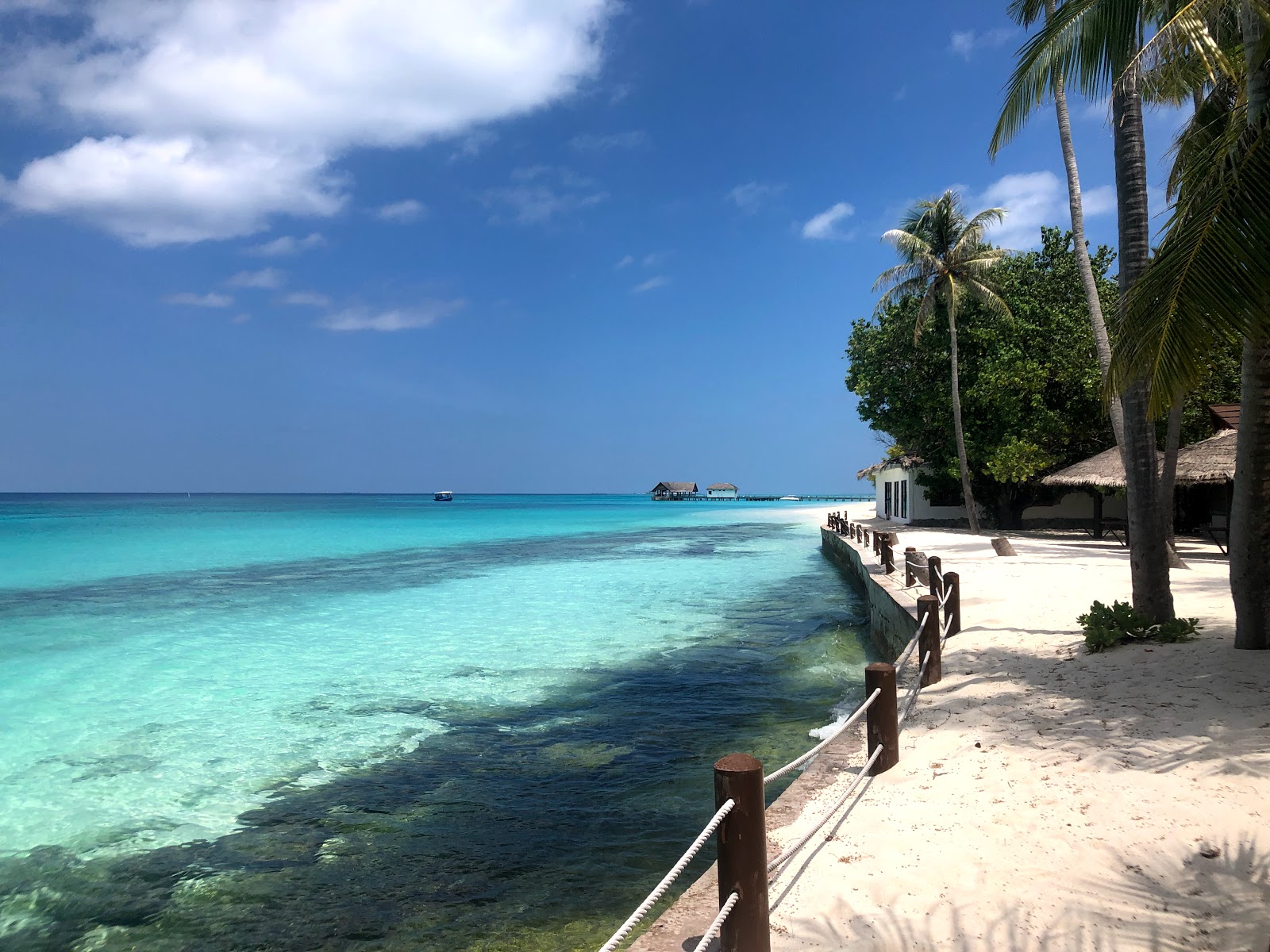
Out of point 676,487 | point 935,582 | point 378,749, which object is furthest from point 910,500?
point 676,487

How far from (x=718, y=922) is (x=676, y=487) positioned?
129094 mm

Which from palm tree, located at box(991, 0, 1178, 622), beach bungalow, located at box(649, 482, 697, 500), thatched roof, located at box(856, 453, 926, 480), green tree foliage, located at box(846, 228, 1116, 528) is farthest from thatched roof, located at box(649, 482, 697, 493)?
palm tree, located at box(991, 0, 1178, 622)

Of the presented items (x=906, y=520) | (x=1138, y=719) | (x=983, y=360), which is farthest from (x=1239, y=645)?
(x=906, y=520)

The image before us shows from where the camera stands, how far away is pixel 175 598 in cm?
1981

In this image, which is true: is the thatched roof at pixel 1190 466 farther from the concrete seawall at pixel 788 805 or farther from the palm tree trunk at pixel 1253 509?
the palm tree trunk at pixel 1253 509

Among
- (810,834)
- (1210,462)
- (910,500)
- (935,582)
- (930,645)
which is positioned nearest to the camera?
(810,834)

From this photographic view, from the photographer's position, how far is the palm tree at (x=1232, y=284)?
4.87 m

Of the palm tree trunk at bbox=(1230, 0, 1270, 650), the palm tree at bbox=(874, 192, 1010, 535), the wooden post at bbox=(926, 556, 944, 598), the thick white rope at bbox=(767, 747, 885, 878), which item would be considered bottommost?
the thick white rope at bbox=(767, 747, 885, 878)

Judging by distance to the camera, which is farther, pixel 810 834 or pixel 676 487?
pixel 676 487

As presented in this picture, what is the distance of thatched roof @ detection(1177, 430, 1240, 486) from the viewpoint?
16.5 m

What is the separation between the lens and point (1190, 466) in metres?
17.2

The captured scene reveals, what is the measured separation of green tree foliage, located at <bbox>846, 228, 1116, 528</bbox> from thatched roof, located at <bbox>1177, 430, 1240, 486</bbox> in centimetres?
486

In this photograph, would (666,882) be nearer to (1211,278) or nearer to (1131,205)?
(1211,278)

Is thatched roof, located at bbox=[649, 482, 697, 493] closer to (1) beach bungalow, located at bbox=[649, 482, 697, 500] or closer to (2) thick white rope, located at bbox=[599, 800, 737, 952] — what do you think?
(1) beach bungalow, located at bbox=[649, 482, 697, 500]
